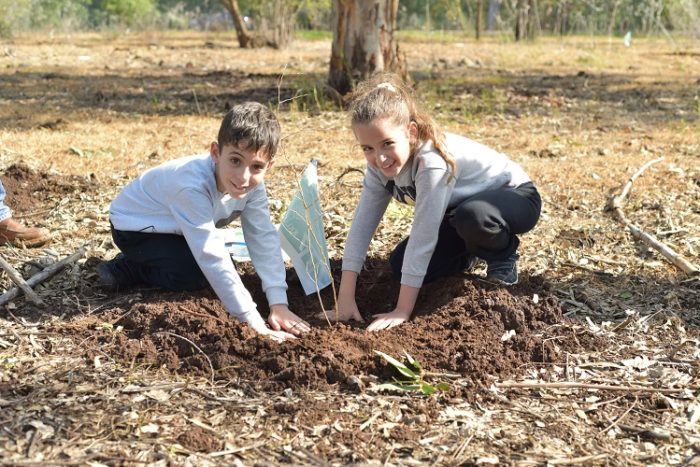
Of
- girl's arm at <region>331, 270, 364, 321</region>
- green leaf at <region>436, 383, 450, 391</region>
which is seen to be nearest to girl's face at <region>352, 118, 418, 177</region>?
girl's arm at <region>331, 270, 364, 321</region>

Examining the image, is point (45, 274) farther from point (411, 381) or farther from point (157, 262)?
point (411, 381)

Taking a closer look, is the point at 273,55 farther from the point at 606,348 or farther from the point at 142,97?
the point at 606,348

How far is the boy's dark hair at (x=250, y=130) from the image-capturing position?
332 cm

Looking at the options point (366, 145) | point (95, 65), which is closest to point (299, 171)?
point (366, 145)

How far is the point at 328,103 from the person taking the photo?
9039 millimetres

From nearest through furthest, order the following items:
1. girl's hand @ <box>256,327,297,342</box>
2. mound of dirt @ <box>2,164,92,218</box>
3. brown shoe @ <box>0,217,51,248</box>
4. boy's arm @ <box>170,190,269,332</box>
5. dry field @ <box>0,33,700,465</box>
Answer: dry field @ <box>0,33,700,465</box>, girl's hand @ <box>256,327,297,342</box>, boy's arm @ <box>170,190,269,332</box>, brown shoe @ <box>0,217,51,248</box>, mound of dirt @ <box>2,164,92,218</box>

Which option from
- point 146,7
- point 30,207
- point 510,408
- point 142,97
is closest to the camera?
point 510,408

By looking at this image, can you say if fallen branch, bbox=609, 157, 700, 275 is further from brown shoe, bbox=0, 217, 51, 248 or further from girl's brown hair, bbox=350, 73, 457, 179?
brown shoe, bbox=0, 217, 51, 248

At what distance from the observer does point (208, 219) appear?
11.4ft

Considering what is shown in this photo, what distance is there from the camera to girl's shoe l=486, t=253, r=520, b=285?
3820 mm

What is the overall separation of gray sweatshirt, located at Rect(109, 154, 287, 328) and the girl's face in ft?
1.91

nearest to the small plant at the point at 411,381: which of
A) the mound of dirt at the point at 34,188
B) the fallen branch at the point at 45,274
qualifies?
the fallen branch at the point at 45,274

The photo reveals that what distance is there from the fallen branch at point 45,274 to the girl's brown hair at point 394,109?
1610 mm

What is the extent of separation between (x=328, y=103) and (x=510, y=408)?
6.53 meters
